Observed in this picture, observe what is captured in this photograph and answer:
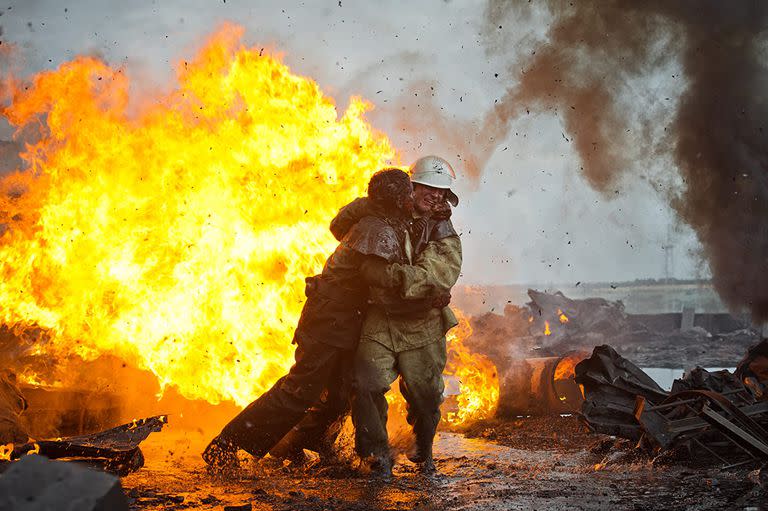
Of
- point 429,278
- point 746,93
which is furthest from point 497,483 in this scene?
point 746,93

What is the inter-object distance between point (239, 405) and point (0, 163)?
6.55 m

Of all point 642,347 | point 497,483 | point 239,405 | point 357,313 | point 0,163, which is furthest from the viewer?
point 642,347

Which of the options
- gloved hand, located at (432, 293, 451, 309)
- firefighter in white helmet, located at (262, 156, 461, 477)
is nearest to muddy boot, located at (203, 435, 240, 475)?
firefighter in white helmet, located at (262, 156, 461, 477)

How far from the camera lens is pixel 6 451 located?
476 centimetres

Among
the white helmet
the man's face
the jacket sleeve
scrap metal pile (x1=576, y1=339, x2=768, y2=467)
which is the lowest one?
scrap metal pile (x1=576, y1=339, x2=768, y2=467)

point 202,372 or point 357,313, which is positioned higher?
point 357,313

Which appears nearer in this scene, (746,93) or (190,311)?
(190,311)

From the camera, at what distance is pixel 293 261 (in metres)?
6.68

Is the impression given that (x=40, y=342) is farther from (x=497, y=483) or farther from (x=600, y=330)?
(x=600, y=330)

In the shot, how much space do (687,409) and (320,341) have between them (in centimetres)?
312

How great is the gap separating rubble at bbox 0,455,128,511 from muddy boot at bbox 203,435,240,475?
242 cm

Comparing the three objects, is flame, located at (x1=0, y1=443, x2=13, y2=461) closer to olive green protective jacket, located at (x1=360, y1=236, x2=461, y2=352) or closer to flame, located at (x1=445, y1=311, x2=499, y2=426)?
olive green protective jacket, located at (x1=360, y1=236, x2=461, y2=352)

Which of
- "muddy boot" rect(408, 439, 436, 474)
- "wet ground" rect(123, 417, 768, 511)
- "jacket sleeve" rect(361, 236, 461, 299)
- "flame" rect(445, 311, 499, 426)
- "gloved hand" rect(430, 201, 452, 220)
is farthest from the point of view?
"flame" rect(445, 311, 499, 426)

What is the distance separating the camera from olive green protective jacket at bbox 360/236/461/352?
198 inches
